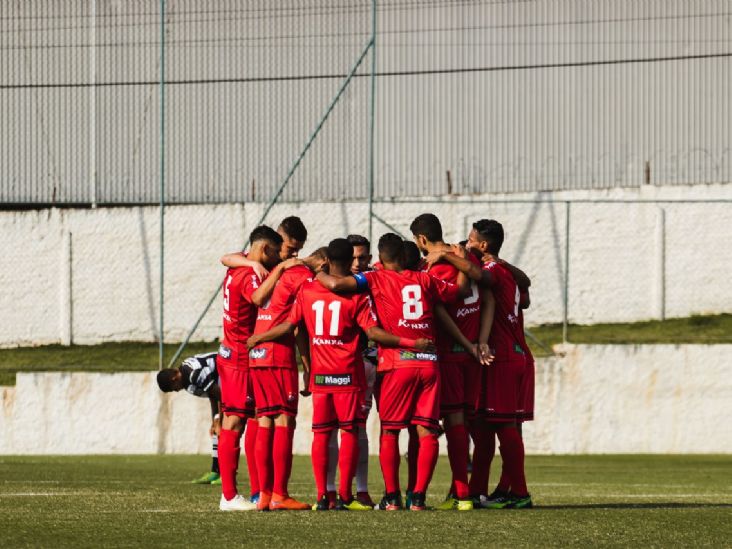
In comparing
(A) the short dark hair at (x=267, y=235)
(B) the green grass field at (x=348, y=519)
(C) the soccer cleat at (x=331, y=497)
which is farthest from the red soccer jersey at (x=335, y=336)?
(B) the green grass field at (x=348, y=519)

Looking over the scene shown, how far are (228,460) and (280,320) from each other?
101cm

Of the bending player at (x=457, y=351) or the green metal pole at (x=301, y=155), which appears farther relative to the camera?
the green metal pole at (x=301, y=155)

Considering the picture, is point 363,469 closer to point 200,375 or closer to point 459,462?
point 459,462

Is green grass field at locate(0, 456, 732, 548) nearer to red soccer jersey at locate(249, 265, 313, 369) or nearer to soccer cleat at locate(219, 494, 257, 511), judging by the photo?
soccer cleat at locate(219, 494, 257, 511)

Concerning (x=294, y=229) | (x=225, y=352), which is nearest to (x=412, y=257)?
(x=294, y=229)

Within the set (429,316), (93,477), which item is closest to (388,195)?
(93,477)

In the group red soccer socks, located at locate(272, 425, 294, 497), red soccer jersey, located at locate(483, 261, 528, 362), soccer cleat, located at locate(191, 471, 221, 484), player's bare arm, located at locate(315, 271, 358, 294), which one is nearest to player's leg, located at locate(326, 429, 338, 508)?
red soccer socks, located at locate(272, 425, 294, 497)

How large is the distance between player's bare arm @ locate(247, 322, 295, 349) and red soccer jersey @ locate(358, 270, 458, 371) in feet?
1.92

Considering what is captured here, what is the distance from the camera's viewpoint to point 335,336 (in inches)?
388

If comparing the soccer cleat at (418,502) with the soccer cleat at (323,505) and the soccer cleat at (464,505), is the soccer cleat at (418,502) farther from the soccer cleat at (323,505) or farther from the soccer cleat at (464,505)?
the soccer cleat at (323,505)

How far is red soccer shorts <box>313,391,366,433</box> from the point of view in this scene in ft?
32.2

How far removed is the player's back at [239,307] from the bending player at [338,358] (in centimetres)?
51

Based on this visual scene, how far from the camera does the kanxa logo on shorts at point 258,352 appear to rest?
10.0m

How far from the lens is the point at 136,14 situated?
72.5 ft
